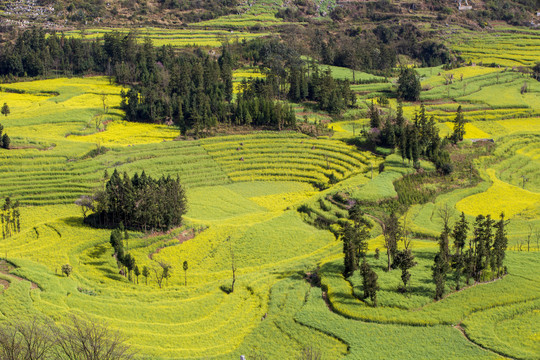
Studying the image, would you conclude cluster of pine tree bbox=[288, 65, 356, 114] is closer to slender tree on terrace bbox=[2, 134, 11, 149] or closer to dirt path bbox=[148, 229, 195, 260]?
dirt path bbox=[148, 229, 195, 260]

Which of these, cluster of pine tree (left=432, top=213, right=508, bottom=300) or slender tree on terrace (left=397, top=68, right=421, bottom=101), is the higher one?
slender tree on terrace (left=397, top=68, right=421, bottom=101)

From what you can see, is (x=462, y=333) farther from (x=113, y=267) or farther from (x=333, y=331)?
(x=113, y=267)

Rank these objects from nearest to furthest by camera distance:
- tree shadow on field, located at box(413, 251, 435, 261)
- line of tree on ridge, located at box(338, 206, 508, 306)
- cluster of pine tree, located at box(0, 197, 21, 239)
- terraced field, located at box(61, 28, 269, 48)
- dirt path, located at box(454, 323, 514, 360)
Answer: dirt path, located at box(454, 323, 514, 360) → line of tree on ridge, located at box(338, 206, 508, 306) → tree shadow on field, located at box(413, 251, 435, 261) → cluster of pine tree, located at box(0, 197, 21, 239) → terraced field, located at box(61, 28, 269, 48)

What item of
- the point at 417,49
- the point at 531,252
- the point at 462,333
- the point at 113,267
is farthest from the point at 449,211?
the point at 417,49

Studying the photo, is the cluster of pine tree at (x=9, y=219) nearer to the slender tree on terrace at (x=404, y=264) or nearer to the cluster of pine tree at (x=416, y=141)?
the slender tree on terrace at (x=404, y=264)

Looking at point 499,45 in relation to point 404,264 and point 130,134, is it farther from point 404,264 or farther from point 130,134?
point 404,264

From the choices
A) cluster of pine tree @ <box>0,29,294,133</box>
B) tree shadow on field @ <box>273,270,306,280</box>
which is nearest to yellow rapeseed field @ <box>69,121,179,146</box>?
cluster of pine tree @ <box>0,29,294,133</box>

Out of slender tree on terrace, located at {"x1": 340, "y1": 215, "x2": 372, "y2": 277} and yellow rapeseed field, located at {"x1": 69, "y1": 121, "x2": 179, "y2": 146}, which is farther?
yellow rapeseed field, located at {"x1": 69, "y1": 121, "x2": 179, "y2": 146}
